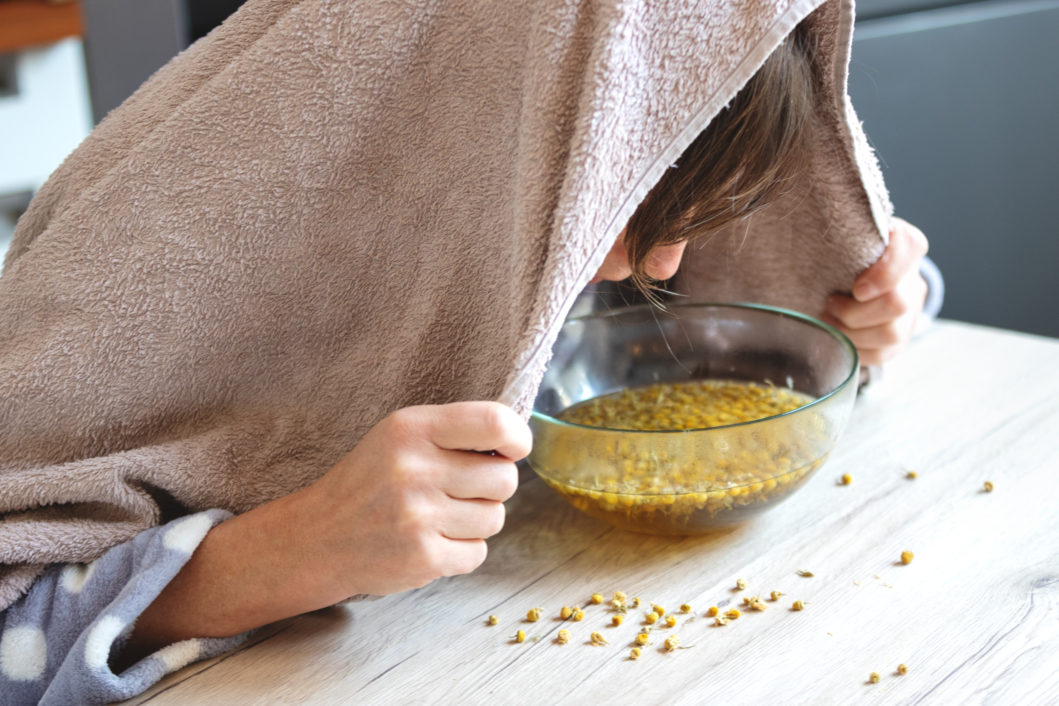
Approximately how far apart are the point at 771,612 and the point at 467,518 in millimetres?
220

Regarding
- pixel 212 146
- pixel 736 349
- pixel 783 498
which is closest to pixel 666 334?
pixel 736 349

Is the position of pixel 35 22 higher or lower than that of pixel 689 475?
higher

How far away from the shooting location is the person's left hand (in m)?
0.82

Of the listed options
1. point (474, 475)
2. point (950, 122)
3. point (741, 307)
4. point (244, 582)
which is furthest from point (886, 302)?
point (950, 122)

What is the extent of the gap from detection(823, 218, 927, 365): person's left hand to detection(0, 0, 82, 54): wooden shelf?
1.22m

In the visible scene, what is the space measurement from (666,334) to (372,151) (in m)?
0.36

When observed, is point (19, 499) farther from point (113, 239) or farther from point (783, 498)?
point (783, 498)

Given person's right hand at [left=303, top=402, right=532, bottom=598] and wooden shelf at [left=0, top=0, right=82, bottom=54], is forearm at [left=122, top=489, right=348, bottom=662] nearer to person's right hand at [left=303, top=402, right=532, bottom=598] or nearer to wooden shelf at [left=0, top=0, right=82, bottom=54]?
person's right hand at [left=303, top=402, right=532, bottom=598]

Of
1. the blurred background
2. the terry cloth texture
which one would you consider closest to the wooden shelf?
the blurred background

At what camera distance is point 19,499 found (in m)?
0.62

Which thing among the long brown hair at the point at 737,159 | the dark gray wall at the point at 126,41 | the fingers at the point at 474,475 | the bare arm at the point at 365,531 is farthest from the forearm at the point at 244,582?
the dark gray wall at the point at 126,41

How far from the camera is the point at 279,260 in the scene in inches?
25.4

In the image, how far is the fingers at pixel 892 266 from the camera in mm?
819

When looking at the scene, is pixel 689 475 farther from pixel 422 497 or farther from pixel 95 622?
pixel 95 622
